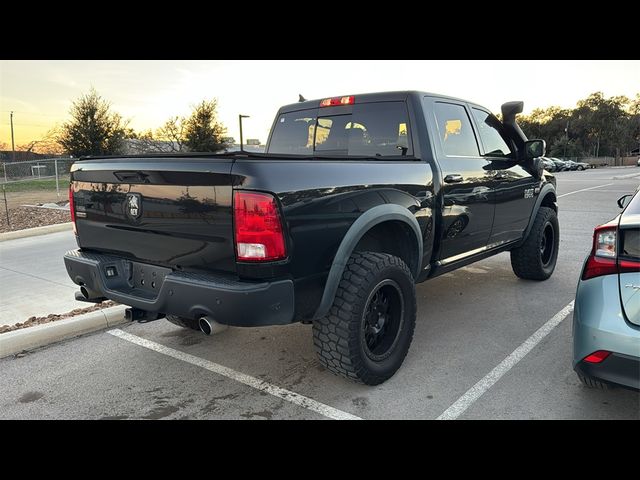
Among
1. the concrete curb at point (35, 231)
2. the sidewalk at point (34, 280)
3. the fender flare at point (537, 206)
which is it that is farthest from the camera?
the concrete curb at point (35, 231)

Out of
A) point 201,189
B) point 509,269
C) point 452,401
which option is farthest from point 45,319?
point 509,269

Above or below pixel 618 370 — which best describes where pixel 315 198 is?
above

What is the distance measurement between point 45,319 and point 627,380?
451 centimetres

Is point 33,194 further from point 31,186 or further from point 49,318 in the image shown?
point 49,318

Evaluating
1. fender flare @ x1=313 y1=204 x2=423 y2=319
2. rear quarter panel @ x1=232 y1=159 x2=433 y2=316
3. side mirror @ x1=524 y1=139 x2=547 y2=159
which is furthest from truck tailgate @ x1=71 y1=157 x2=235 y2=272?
side mirror @ x1=524 y1=139 x2=547 y2=159

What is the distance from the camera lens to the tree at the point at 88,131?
22125 millimetres

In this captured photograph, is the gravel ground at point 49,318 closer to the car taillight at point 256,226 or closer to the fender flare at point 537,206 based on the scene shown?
the car taillight at point 256,226

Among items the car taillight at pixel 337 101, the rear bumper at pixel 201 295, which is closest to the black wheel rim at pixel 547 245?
the car taillight at pixel 337 101

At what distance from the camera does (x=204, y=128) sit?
84.6 feet

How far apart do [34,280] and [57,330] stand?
2167 mm

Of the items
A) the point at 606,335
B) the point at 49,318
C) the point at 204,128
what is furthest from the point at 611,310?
the point at 204,128
